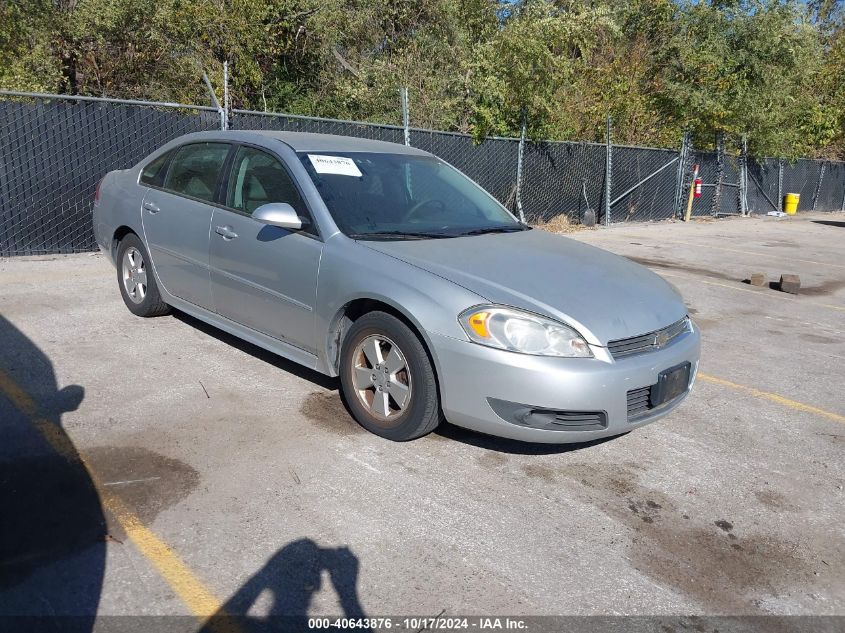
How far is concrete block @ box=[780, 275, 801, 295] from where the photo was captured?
9008mm

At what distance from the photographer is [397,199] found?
183 inches

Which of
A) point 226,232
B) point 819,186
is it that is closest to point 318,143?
point 226,232

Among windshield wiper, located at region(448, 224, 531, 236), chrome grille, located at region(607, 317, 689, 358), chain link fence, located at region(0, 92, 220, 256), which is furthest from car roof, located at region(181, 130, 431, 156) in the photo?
chain link fence, located at region(0, 92, 220, 256)

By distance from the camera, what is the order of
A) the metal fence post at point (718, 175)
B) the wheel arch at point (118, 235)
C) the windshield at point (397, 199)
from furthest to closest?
the metal fence post at point (718, 175)
the wheel arch at point (118, 235)
the windshield at point (397, 199)

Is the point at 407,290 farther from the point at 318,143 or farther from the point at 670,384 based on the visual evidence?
the point at 318,143

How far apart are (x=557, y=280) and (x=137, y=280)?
3.61m

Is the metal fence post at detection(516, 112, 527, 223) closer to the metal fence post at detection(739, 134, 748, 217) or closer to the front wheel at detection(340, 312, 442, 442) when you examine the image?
the front wheel at detection(340, 312, 442, 442)

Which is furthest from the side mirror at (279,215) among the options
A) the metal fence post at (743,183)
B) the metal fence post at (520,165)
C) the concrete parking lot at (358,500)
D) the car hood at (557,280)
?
→ the metal fence post at (743,183)

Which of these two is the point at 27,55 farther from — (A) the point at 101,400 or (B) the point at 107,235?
(A) the point at 101,400

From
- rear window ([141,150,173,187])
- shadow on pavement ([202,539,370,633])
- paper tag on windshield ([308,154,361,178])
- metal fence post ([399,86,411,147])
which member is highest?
metal fence post ([399,86,411,147])

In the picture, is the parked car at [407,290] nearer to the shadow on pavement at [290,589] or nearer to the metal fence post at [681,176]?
the shadow on pavement at [290,589]

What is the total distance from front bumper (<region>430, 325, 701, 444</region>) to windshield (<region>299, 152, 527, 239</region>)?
1.06m

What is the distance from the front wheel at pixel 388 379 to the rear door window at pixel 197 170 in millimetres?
1782

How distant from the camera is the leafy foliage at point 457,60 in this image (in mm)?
15234
